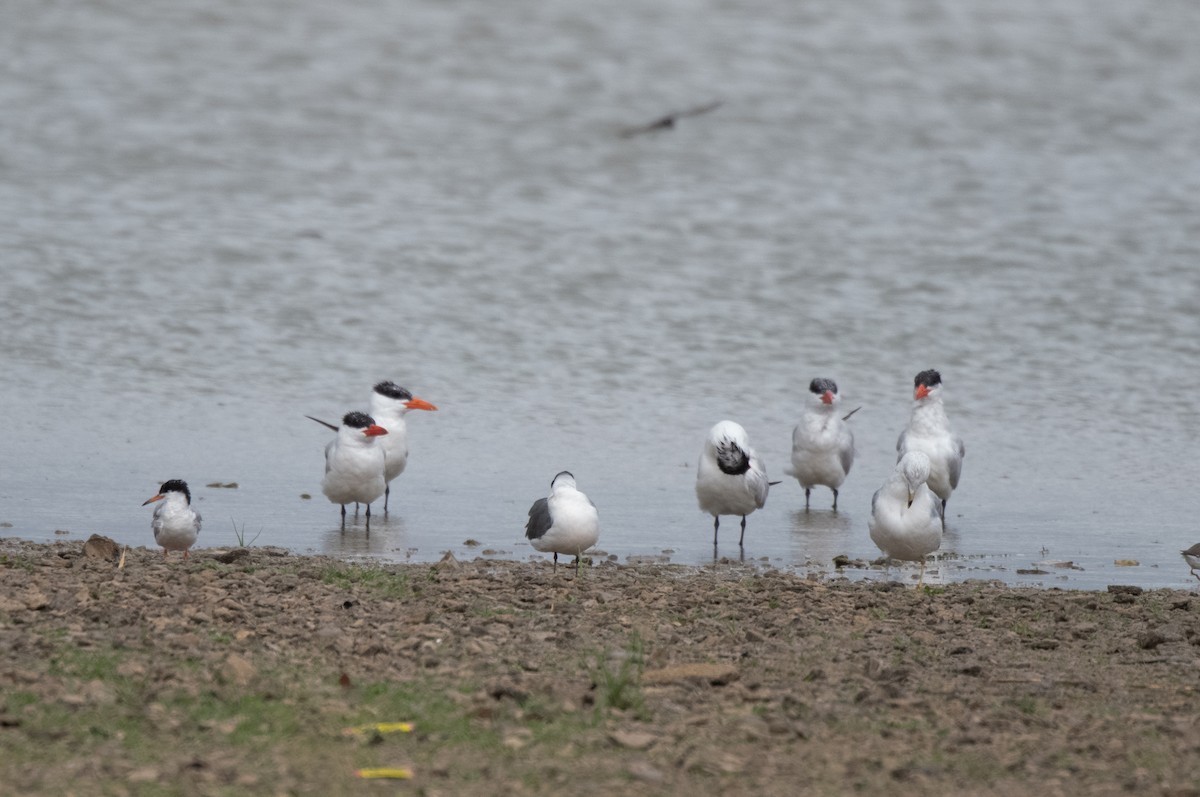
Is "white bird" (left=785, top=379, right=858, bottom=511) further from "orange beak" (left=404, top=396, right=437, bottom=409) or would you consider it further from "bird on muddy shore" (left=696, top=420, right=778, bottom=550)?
"orange beak" (left=404, top=396, right=437, bottom=409)

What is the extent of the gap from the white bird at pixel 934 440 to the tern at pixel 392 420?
11.4 ft

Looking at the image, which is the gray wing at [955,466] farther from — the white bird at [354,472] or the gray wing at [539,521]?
the white bird at [354,472]

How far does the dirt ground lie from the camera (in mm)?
4555

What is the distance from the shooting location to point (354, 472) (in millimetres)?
10211

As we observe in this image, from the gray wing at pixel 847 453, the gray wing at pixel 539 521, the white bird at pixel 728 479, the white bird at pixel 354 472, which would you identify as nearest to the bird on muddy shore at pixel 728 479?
the white bird at pixel 728 479

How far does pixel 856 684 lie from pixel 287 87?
71.3 ft

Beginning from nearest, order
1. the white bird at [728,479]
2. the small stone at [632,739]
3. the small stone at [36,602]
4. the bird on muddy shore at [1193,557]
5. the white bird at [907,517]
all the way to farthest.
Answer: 1. the small stone at [632,739]
2. the small stone at [36,602]
3. the bird on muddy shore at [1193,557]
4. the white bird at [907,517]
5. the white bird at [728,479]

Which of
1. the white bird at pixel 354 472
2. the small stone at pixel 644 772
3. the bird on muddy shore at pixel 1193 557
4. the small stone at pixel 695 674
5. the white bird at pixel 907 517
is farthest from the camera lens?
the white bird at pixel 354 472

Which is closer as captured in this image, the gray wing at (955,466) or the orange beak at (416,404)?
the gray wing at (955,466)

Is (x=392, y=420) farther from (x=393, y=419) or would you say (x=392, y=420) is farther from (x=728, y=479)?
(x=728, y=479)

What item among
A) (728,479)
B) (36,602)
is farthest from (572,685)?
(728,479)

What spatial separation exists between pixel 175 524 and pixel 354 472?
75.8 inches

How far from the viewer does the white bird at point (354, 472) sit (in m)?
10.2

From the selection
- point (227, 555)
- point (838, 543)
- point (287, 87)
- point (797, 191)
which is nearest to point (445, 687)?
point (227, 555)
